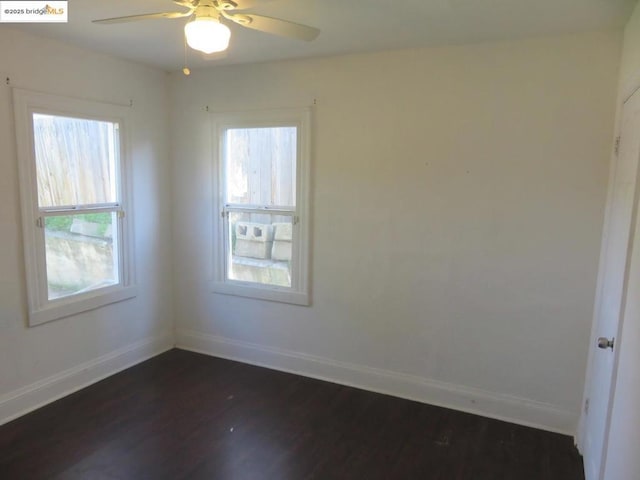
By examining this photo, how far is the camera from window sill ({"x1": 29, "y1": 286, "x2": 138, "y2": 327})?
3096 mm

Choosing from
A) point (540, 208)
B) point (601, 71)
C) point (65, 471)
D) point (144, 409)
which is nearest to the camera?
point (65, 471)

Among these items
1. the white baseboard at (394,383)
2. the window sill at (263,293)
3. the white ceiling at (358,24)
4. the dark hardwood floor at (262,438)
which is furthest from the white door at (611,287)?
the window sill at (263,293)

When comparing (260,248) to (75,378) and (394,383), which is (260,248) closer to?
(394,383)

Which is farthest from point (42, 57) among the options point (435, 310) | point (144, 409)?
point (435, 310)

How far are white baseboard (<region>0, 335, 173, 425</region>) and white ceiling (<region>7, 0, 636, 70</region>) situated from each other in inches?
93.0

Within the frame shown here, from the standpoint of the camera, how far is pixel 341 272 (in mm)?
3512

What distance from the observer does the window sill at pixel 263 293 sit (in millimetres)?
3678

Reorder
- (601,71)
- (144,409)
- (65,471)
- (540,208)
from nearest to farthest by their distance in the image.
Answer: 1. (65,471)
2. (601,71)
3. (540,208)
4. (144,409)

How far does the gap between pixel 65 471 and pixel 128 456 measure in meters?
0.32

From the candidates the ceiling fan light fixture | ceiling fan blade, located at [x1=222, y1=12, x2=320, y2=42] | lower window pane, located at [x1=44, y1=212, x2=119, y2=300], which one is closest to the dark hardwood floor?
lower window pane, located at [x1=44, y1=212, x2=119, y2=300]

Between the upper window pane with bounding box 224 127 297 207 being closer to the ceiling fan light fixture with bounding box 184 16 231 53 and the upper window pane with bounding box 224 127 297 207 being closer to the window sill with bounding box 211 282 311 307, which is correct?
the window sill with bounding box 211 282 311 307

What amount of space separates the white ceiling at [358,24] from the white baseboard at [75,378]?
7.75ft

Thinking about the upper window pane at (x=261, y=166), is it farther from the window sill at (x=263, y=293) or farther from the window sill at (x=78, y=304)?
the window sill at (x=78, y=304)

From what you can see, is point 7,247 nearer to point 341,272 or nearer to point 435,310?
point 341,272
